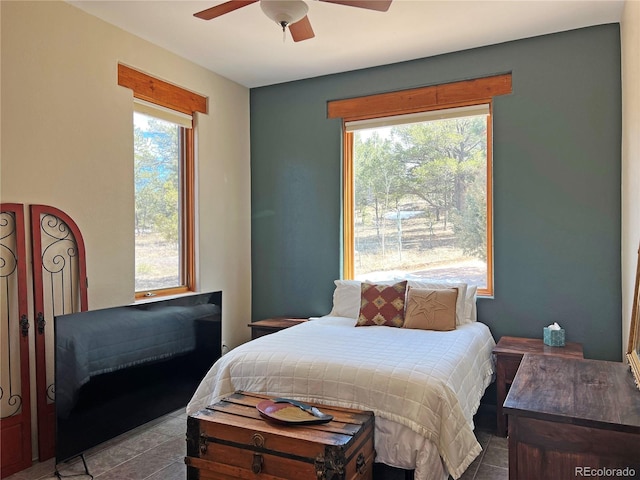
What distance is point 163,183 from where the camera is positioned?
3.80m

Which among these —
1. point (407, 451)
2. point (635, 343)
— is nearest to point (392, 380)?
point (407, 451)

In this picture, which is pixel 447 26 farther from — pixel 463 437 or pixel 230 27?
pixel 463 437

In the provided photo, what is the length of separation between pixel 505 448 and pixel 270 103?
345cm

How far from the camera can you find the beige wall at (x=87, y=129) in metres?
2.69

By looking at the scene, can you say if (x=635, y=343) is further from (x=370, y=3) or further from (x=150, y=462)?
(x=150, y=462)

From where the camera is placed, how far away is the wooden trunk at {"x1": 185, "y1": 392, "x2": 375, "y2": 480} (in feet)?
6.55

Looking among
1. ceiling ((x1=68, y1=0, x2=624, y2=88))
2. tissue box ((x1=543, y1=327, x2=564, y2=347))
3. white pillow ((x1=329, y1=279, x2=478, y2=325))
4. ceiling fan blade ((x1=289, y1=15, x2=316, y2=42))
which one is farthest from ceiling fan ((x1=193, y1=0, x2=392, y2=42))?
tissue box ((x1=543, y1=327, x2=564, y2=347))

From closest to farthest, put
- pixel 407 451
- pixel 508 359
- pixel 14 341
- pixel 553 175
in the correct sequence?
pixel 407 451 < pixel 14 341 < pixel 508 359 < pixel 553 175

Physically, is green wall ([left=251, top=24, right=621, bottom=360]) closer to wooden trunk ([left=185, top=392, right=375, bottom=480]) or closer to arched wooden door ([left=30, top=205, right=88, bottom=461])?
wooden trunk ([left=185, top=392, right=375, bottom=480])

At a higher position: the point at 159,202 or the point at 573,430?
the point at 159,202

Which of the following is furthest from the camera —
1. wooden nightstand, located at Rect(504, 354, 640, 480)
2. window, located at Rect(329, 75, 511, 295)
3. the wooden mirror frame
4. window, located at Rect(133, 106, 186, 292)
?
window, located at Rect(329, 75, 511, 295)

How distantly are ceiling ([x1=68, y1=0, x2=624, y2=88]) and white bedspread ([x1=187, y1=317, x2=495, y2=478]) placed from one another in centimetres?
209

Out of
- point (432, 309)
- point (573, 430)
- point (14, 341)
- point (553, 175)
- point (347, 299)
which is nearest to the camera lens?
point (573, 430)

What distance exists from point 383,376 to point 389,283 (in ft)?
4.79
